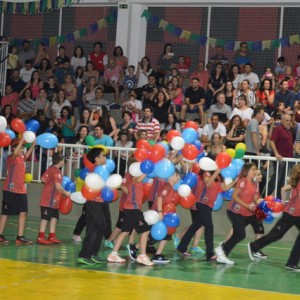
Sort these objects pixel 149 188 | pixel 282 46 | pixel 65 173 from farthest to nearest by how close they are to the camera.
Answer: pixel 282 46 → pixel 65 173 → pixel 149 188

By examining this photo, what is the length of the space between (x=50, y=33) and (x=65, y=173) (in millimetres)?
9762

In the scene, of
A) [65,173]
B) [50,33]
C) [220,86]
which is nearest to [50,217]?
[65,173]

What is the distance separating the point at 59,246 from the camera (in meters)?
14.5

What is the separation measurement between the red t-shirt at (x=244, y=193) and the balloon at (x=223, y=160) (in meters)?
0.49

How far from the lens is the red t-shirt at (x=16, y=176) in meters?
14.3

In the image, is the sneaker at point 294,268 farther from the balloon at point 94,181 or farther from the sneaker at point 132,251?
the balloon at point 94,181

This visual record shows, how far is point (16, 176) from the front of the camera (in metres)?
14.3

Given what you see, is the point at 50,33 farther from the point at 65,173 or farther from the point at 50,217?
the point at 50,217

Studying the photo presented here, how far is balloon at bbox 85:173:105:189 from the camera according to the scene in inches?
488

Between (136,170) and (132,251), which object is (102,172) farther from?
(132,251)

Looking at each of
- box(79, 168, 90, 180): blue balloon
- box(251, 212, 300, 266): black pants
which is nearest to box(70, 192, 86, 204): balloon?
box(79, 168, 90, 180): blue balloon

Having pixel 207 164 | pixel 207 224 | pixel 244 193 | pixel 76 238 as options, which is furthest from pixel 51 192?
pixel 244 193

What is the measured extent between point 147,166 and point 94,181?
2.66 feet

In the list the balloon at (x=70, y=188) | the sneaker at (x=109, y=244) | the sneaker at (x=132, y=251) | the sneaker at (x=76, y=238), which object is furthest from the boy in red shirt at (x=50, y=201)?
the sneaker at (x=132, y=251)
